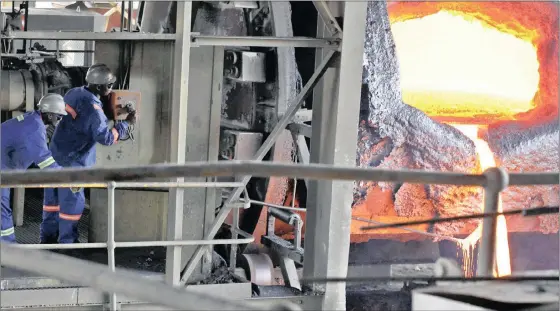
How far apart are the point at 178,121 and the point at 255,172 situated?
134 inches

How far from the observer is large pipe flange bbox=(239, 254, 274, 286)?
22.4 feet

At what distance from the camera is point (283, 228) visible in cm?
813

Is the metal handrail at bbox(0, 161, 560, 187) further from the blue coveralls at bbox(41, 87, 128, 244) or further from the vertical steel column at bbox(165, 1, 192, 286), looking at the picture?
the blue coveralls at bbox(41, 87, 128, 244)

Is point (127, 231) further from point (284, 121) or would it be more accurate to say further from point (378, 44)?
point (378, 44)

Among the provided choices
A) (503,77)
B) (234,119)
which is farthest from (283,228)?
(503,77)

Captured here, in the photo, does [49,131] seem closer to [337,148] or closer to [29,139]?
[29,139]

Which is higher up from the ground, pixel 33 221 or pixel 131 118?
pixel 131 118

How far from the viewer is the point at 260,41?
589 cm

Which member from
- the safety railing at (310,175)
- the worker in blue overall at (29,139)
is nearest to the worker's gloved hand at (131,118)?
the worker in blue overall at (29,139)

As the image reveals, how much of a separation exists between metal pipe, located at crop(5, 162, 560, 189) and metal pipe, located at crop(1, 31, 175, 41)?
3.24 m

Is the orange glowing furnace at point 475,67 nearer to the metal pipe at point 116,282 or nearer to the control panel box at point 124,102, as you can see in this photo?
the control panel box at point 124,102

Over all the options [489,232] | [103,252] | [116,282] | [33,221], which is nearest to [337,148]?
[103,252]

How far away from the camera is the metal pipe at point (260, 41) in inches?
228

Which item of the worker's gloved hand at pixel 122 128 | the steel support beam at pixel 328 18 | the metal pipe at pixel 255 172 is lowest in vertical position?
the worker's gloved hand at pixel 122 128
